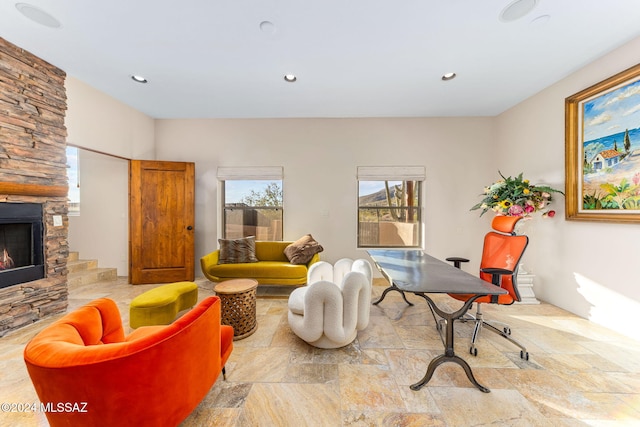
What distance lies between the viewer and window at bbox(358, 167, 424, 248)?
14.0ft

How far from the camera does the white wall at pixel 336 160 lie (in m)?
4.11

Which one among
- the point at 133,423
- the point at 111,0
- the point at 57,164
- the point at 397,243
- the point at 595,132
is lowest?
the point at 133,423

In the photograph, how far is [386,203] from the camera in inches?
169

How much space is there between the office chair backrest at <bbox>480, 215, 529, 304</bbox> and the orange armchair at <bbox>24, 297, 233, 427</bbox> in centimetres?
239

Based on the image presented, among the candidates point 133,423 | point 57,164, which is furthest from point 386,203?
point 57,164

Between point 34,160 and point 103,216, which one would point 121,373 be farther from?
point 103,216

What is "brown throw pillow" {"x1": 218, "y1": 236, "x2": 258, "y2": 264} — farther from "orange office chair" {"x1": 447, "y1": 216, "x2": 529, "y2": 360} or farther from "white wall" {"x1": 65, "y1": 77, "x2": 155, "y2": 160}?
"orange office chair" {"x1": 447, "y1": 216, "x2": 529, "y2": 360}

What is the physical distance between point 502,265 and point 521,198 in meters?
1.24

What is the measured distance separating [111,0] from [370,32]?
210 centimetres

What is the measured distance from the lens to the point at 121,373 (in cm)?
94

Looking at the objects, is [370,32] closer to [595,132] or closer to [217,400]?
[595,132]

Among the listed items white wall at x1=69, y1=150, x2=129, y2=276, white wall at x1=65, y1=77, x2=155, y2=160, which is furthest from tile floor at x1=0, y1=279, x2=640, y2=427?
white wall at x1=65, y1=77, x2=155, y2=160

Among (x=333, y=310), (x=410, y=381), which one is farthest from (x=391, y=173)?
(x=410, y=381)

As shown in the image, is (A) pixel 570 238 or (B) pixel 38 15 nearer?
(B) pixel 38 15
